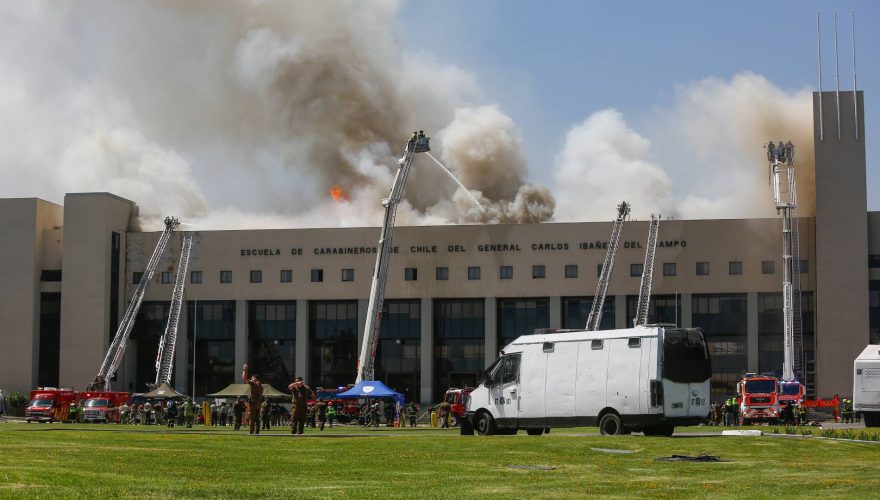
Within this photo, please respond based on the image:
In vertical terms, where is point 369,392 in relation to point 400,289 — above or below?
below

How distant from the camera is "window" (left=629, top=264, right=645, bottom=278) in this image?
95.2 metres

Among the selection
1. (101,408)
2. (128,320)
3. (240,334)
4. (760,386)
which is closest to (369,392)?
(101,408)

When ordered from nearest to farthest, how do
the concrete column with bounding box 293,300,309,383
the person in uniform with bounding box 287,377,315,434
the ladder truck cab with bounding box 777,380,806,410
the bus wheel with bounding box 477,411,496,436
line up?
the bus wheel with bounding box 477,411,496,436, the person in uniform with bounding box 287,377,315,434, the ladder truck cab with bounding box 777,380,806,410, the concrete column with bounding box 293,300,309,383

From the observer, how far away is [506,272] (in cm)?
9756

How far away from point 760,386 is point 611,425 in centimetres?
3136

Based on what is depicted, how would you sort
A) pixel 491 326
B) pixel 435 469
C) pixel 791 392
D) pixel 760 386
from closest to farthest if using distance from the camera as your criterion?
pixel 435 469 < pixel 760 386 < pixel 791 392 < pixel 491 326

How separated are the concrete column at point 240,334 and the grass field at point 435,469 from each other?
7095 cm

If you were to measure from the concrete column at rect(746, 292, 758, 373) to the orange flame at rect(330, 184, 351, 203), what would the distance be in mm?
43066

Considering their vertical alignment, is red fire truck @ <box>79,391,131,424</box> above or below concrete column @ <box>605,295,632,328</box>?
below

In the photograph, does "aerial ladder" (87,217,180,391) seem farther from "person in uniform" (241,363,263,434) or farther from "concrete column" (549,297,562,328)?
"person in uniform" (241,363,263,434)

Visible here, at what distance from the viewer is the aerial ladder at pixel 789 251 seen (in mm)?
83812

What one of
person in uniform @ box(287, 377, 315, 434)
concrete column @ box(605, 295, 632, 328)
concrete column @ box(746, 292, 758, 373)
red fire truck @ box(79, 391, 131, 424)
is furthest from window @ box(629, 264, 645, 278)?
person in uniform @ box(287, 377, 315, 434)

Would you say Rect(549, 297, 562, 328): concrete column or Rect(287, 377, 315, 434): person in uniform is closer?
Rect(287, 377, 315, 434): person in uniform

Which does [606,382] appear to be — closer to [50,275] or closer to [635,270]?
[635,270]
